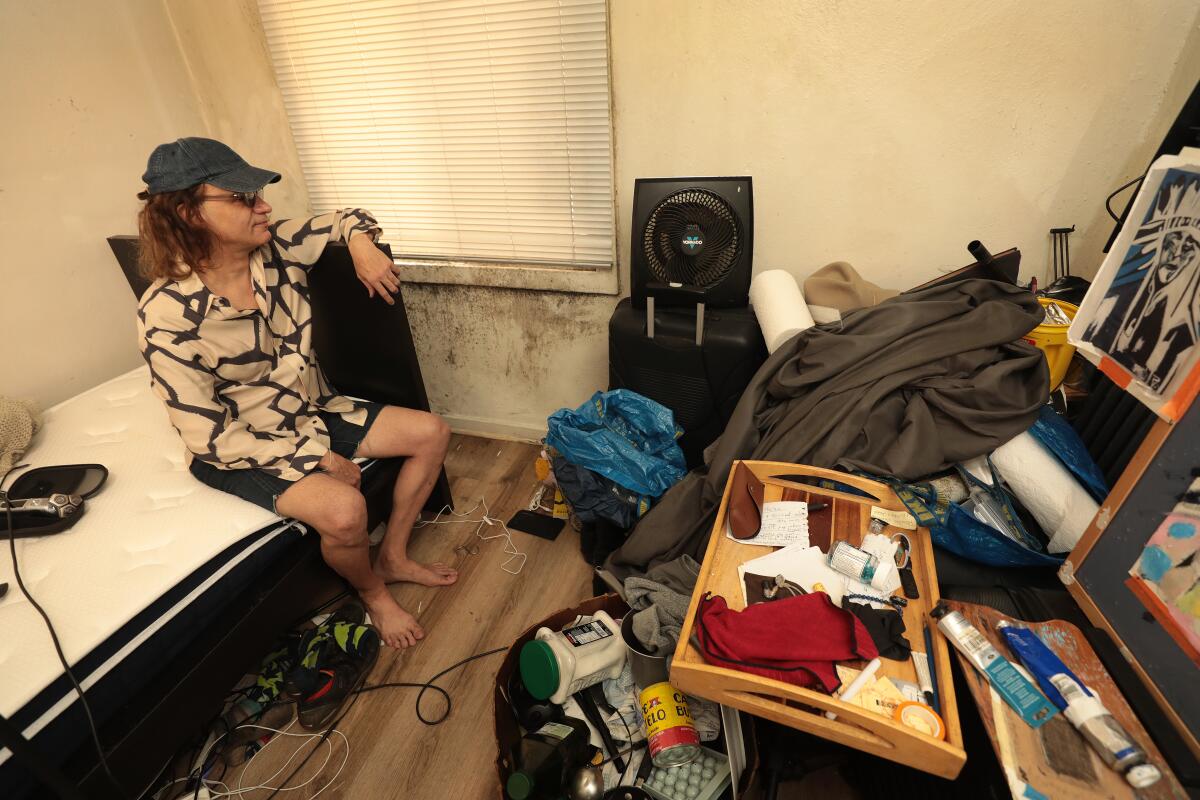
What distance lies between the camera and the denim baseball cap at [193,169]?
1.31 m

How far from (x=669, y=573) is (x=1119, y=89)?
1.71 metres

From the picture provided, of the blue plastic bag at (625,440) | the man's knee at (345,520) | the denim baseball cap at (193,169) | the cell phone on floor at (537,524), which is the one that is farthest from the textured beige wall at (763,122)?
the man's knee at (345,520)

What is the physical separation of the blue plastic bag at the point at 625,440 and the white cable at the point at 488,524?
0.44m

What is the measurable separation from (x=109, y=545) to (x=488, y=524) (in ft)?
3.50

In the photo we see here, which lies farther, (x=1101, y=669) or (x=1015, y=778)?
Answer: (x=1101, y=669)

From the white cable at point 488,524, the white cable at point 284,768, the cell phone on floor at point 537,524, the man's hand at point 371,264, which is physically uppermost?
the man's hand at point 371,264

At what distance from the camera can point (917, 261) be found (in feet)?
5.67

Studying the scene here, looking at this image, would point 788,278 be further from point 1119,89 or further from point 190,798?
point 190,798

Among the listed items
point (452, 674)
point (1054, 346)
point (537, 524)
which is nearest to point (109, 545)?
point (452, 674)

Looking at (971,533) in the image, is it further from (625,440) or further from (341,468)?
(341,468)

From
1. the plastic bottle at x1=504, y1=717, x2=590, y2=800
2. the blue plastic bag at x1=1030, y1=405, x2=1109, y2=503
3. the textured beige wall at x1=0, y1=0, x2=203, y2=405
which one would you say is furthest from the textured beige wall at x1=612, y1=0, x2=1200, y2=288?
the textured beige wall at x1=0, y1=0, x2=203, y2=405

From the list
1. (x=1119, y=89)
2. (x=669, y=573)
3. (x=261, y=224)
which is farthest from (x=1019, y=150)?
(x=261, y=224)

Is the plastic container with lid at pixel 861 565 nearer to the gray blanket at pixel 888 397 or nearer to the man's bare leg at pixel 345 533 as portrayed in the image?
the gray blanket at pixel 888 397

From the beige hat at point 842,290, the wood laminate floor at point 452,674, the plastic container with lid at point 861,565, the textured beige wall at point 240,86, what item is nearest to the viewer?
the plastic container with lid at point 861,565
